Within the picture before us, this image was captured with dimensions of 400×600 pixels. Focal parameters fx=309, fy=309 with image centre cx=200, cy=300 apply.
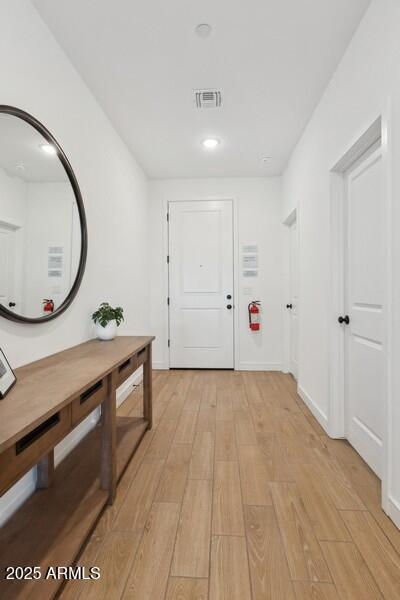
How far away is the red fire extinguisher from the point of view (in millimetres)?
4090

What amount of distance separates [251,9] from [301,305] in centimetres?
232

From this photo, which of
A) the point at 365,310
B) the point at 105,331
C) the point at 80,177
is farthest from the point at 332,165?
the point at 105,331

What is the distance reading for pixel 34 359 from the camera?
5.50ft

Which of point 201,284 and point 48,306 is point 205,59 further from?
point 201,284

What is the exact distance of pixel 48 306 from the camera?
1784 mm

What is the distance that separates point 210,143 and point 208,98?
0.75 meters

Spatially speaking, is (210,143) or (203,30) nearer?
(203,30)

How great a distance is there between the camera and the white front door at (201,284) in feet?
13.8

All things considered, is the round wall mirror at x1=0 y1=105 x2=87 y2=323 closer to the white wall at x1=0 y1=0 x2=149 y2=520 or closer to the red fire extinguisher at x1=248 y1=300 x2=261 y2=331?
the white wall at x1=0 y1=0 x2=149 y2=520

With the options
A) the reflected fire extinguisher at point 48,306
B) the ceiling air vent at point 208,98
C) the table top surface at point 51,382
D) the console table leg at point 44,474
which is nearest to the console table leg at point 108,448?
the table top surface at point 51,382

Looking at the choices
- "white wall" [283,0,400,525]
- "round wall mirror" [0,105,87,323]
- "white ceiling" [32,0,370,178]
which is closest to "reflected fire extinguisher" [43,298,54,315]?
"round wall mirror" [0,105,87,323]

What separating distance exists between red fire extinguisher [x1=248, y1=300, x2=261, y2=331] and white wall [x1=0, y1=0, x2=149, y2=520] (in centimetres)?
142

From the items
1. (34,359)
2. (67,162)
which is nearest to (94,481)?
(34,359)

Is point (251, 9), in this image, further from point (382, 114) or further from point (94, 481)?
point (94, 481)
